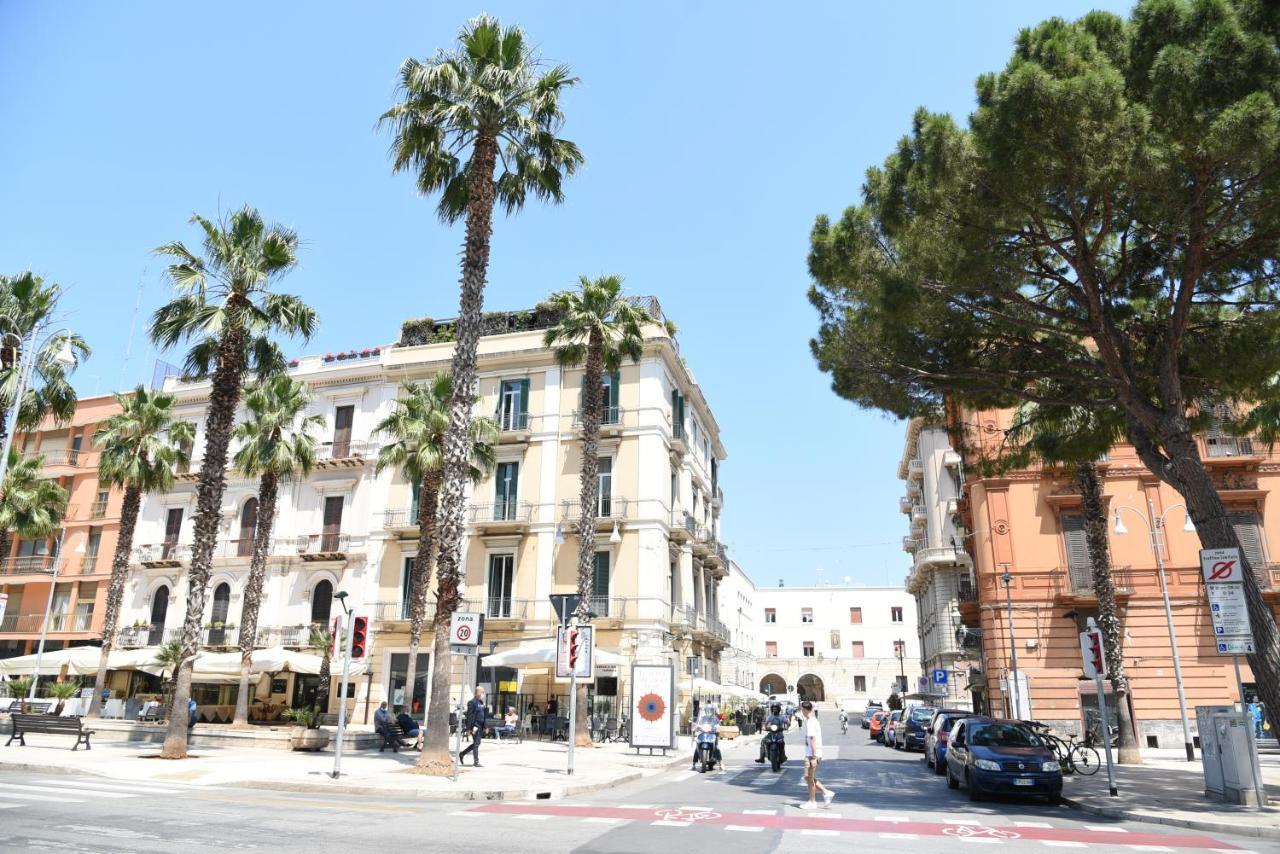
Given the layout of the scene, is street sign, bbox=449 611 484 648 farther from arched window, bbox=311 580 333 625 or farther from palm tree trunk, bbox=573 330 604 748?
arched window, bbox=311 580 333 625

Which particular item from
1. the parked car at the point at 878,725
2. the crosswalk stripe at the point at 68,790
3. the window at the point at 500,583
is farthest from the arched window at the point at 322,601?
the parked car at the point at 878,725

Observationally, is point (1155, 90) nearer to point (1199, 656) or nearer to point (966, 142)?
point (966, 142)

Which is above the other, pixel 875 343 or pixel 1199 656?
pixel 875 343

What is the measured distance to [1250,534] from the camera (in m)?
29.7

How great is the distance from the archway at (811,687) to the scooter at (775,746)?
6604cm

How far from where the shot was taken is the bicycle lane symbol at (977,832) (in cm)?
1059

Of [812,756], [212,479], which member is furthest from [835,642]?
[812,756]

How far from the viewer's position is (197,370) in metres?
22.7

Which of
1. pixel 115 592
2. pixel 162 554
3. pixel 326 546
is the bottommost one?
pixel 115 592

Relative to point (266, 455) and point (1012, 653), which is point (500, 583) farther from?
point (1012, 653)

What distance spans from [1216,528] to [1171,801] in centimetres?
452

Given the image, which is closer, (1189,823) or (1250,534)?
(1189,823)

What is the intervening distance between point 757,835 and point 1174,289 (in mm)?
12569

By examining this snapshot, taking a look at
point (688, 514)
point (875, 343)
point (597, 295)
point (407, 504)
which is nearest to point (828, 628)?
point (688, 514)
